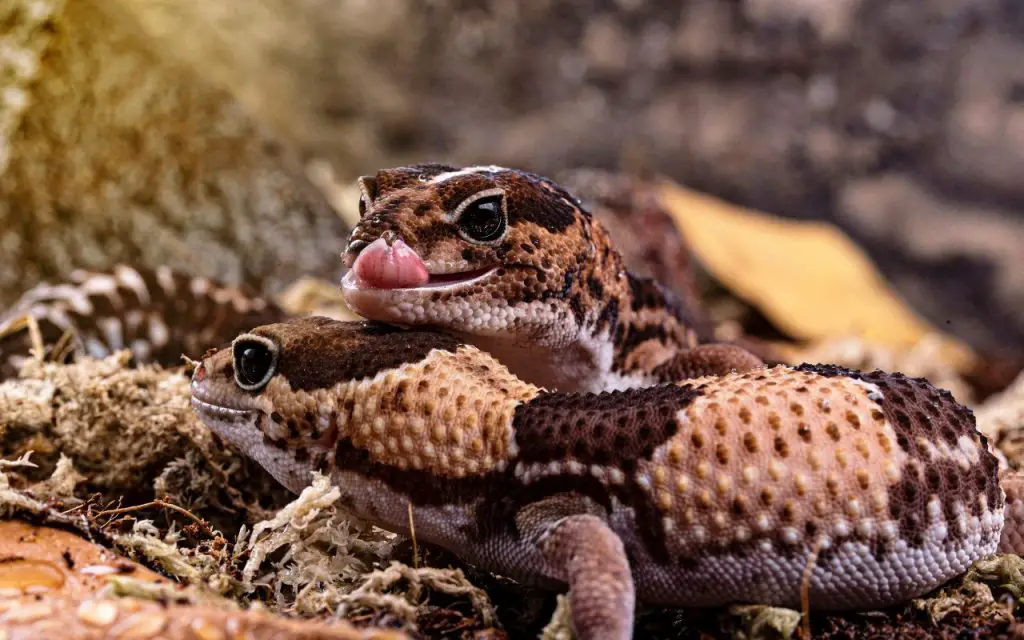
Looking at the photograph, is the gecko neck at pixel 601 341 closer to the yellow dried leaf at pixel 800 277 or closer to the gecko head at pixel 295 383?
the gecko head at pixel 295 383

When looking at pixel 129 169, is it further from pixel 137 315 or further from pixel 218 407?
pixel 218 407

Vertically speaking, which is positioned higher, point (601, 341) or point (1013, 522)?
point (601, 341)

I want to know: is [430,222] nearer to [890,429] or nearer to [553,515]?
[553,515]

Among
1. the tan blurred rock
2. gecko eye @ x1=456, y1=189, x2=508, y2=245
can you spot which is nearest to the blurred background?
the tan blurred rock

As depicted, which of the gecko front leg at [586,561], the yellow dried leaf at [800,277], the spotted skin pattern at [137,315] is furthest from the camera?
the yellow dried leaf at [800,277]

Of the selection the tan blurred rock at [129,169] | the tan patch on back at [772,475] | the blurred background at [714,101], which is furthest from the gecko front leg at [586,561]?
the blurred background at [714,101]

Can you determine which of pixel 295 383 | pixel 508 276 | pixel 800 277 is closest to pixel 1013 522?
pixel 508 276
